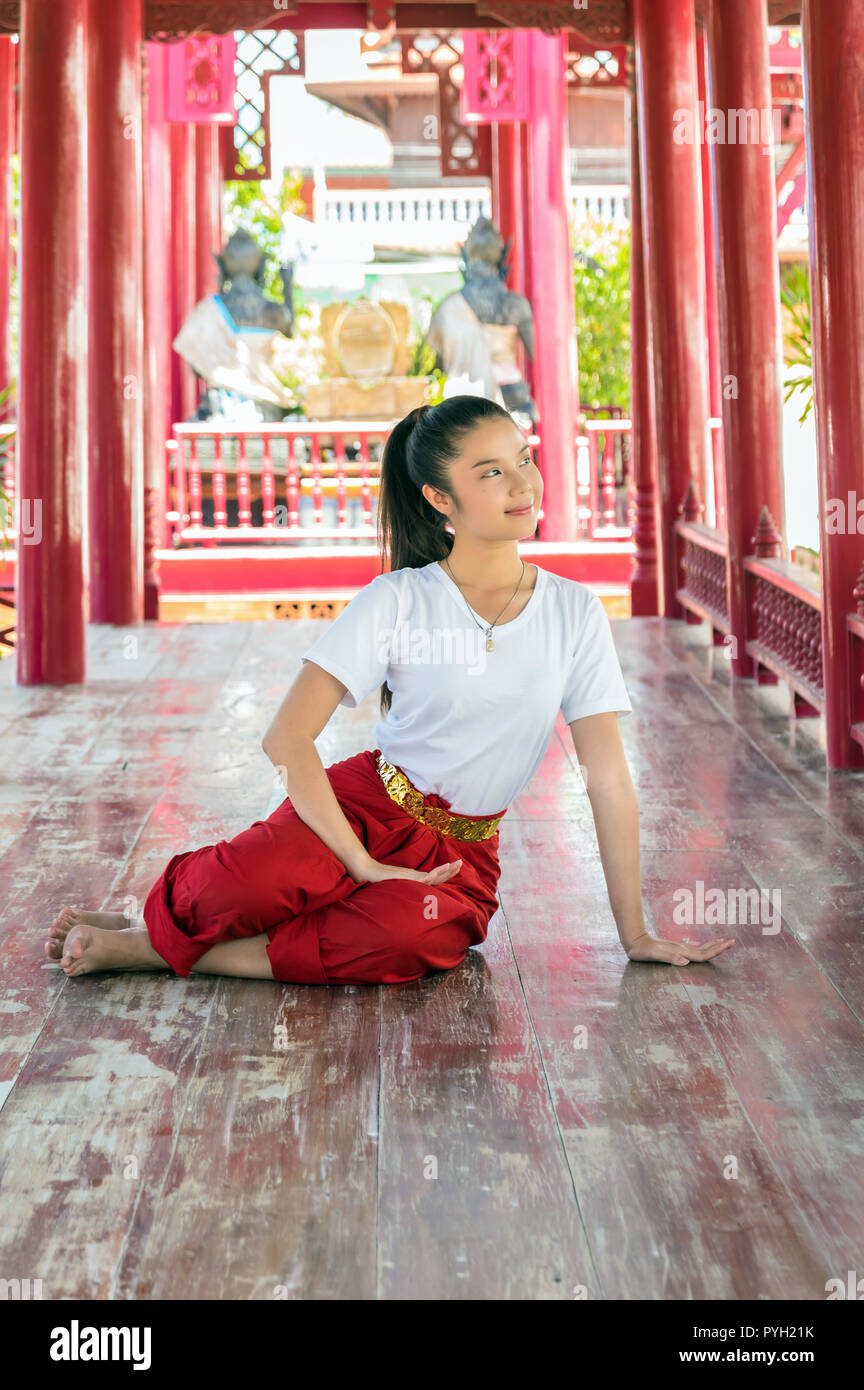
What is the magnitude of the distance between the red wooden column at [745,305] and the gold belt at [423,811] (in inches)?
Answer: 115

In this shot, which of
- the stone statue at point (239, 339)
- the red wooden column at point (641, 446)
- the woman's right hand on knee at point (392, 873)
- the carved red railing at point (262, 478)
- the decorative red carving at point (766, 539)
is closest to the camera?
the woman's right hand on knee at point (392, 873)

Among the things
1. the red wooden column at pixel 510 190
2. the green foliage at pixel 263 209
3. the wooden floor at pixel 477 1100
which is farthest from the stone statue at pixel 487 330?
the wooden floor at pixel 477 1100

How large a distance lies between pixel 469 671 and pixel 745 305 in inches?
133

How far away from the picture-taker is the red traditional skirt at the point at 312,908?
2.38m

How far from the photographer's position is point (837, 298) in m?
3.88

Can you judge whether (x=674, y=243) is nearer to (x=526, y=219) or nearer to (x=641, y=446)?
(x=641, y=446)

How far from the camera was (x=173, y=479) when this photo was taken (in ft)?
34.3

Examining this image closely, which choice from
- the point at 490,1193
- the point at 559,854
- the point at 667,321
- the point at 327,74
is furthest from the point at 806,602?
the point at 327,74

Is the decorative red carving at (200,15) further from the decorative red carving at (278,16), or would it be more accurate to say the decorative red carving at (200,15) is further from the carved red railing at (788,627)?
the carved red railing at (788,627)

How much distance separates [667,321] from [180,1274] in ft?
18.5

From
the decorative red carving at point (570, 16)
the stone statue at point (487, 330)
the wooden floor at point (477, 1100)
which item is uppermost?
the decorative red carving at point (570, 16)

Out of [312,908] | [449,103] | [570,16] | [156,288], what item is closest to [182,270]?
[156,288]

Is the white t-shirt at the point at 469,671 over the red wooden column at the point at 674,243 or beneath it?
beneath
